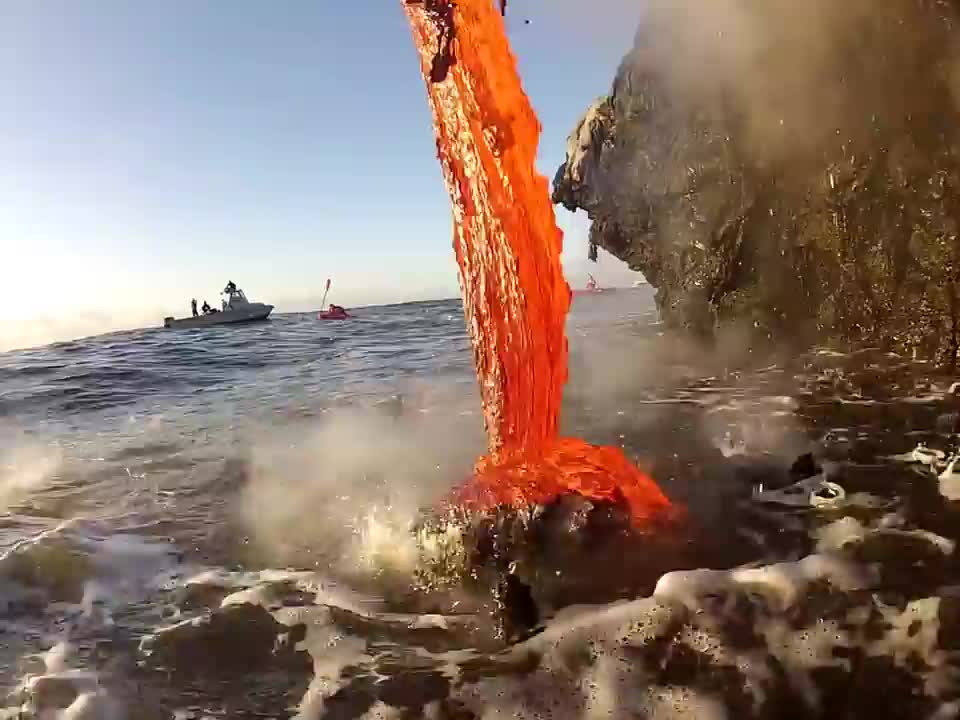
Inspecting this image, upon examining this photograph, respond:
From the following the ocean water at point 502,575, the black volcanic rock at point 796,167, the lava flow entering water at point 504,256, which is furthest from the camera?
the black volcanic rock at point 796,167

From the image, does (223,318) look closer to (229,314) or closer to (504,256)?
(229,314)

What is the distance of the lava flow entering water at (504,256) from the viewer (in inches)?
197

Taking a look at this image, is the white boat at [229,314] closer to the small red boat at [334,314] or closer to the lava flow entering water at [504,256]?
the small red boat at [334,314]

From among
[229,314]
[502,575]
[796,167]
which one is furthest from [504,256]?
[229,314]

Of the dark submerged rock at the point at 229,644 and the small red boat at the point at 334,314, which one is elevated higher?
the small red boat at the point at 334,314

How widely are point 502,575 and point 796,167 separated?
32.9 ft

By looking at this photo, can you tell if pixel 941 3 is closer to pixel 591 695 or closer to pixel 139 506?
pixel 591 695

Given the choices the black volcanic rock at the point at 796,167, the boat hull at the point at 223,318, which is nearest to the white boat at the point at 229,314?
the boat hull at the point at 223,318

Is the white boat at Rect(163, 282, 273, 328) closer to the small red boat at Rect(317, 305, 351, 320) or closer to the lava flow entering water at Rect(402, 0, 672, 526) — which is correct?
the small red boat at Rect(317, 305, 351, 320)

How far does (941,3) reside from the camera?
8.88 m

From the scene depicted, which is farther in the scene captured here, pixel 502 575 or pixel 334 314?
pixel 334 314

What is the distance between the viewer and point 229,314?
40062mm

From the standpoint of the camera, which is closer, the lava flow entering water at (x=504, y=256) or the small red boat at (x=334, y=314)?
the lava flow entering water at (x=504, y=256)

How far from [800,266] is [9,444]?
45.5ft
